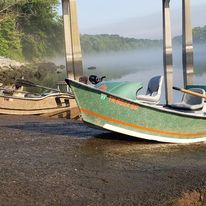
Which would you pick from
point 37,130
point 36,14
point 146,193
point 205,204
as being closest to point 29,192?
point 146,193

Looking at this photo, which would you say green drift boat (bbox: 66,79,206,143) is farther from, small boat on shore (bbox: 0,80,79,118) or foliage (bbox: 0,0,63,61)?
foliage (bbox: 0,0,63,61)

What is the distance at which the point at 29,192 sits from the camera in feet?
19.3

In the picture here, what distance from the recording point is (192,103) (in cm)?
1011

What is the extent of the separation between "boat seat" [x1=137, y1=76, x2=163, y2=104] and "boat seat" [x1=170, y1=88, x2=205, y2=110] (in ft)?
1.49

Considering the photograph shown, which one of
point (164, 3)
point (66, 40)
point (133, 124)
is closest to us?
point (133, 124)

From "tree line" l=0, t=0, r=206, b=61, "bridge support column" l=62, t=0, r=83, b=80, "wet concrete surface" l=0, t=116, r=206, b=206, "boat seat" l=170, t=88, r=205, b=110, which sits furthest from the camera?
"tree line" l=0, t=0, r=206, b=61

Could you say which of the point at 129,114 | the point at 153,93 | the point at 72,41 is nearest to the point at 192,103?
the point at 153,93

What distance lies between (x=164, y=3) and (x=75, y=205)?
39.1 metres

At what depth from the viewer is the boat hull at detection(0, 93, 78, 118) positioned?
15.6 meters

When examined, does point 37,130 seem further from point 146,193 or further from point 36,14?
point 36,14

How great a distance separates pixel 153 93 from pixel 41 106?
278 inches

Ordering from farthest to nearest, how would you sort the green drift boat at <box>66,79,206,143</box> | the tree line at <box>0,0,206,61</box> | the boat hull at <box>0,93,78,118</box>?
the tree line at <box>0,0,206,61</box>
the boat hull at <box>0,93,78,118</box>
the green drift boat at <box>66,79,206,143</box>

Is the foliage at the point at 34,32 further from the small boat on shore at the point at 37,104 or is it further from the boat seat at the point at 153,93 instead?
the boat seat at the point at 153,93

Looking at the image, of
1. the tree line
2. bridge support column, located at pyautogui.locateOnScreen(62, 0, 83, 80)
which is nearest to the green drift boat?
bridge support column, located at pyautogui.locateOnScreen(62, 0, 83, 80)
